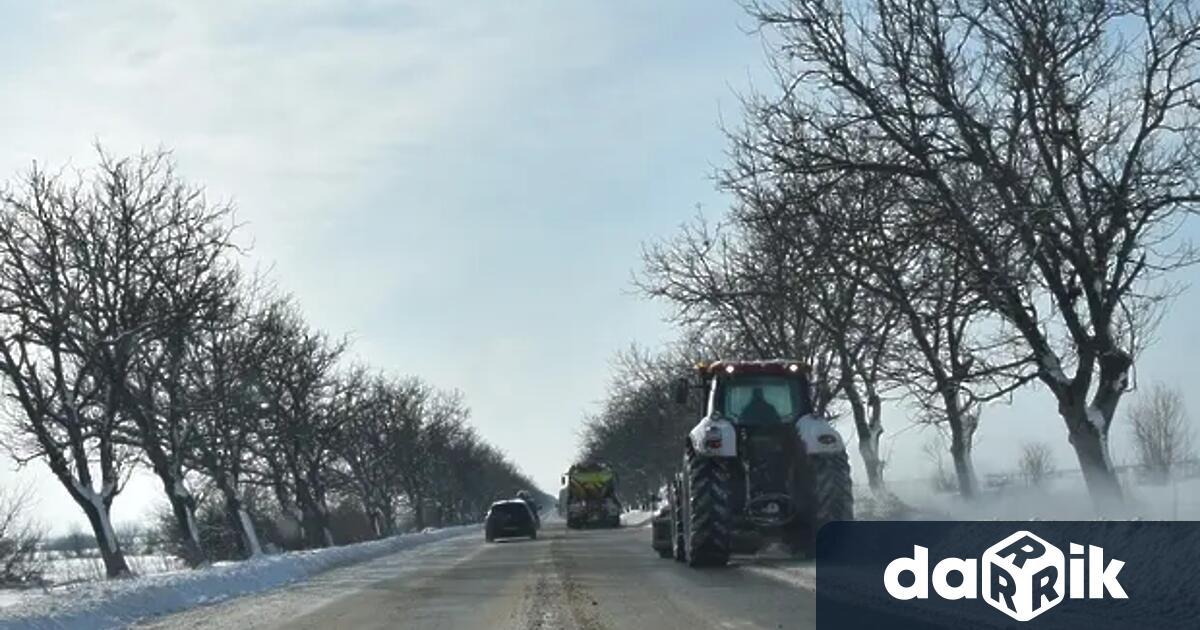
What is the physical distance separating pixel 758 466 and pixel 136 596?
986 centimetres

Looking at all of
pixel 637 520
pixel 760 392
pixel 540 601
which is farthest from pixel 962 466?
pixel 637 520

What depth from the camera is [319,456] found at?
221 feet

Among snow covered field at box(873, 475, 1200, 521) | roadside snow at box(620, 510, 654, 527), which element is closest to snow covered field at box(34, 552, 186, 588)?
snow covered field at box(873, 475, 1200, 521)

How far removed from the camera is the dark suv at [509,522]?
58.3 m

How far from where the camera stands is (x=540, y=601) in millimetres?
20156

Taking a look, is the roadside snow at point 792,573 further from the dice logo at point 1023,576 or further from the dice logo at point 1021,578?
the dice logo at point 1023,576

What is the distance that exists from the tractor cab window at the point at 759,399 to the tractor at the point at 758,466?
0.05 ft

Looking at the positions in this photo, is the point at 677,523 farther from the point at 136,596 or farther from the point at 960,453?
the point at 960,453

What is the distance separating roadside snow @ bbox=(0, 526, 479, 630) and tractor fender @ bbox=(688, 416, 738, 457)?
8095 millimetres

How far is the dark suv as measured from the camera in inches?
2296

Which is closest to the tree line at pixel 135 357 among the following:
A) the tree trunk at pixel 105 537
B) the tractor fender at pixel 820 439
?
→ the tree trunk at pixel 105 537

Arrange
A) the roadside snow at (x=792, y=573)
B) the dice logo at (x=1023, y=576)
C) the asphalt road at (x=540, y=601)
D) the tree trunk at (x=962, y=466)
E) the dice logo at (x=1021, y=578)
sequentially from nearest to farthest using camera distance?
the dice logo at (x=1023, y=576)
the dice logo at (x=1021, y=578)
the asphalt road at (x=540, y=601)
the roadside snow at (x=792, y=573)
the tree trunk at (x=962, y=466)

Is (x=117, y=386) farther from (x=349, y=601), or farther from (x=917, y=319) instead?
(x=917, y=319)

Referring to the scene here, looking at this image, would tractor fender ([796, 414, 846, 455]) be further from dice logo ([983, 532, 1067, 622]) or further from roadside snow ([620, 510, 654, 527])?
roadside snow ([620, 510, 654, 527])
